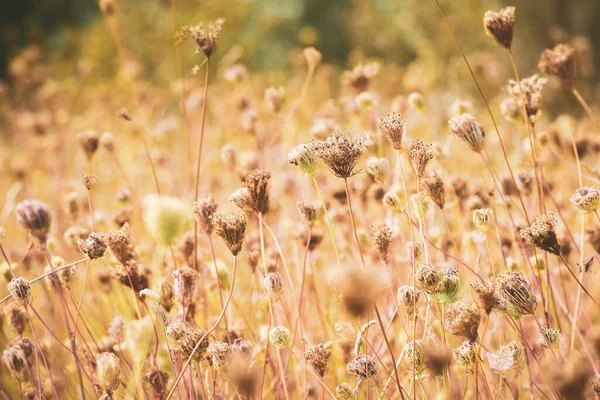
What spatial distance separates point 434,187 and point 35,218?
675 mm

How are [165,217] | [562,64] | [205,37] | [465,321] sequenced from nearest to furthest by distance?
[165,217] → [465,321] → [205,37] → [562,64]

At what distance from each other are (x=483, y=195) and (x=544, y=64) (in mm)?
304

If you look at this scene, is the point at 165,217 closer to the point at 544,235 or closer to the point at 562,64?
the point at 544,235

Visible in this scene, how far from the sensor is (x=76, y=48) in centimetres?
615

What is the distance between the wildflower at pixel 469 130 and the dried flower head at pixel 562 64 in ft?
1.10

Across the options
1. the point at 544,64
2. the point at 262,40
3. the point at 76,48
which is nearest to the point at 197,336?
the point at 544,64

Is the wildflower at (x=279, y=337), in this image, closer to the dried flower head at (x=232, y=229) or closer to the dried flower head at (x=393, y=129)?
the dried flower head at (x=232, y=229)

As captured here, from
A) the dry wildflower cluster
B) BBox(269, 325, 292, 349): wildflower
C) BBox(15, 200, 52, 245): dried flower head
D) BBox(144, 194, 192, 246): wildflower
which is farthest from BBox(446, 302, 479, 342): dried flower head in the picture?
BBox(15, 200, 52, 245): dried flower head

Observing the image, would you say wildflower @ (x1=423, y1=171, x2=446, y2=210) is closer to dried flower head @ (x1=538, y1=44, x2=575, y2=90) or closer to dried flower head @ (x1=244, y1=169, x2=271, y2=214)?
dried flower head @ (x1=244, y1=169, x2=271, y2=214)

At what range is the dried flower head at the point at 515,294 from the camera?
69cm

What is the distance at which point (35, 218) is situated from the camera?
0.82 m

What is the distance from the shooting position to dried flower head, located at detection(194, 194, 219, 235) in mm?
886

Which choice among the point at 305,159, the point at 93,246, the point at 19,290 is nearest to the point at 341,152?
the point at 305,159

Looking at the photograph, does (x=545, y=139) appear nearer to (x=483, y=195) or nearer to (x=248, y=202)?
(x=483, y=195)
